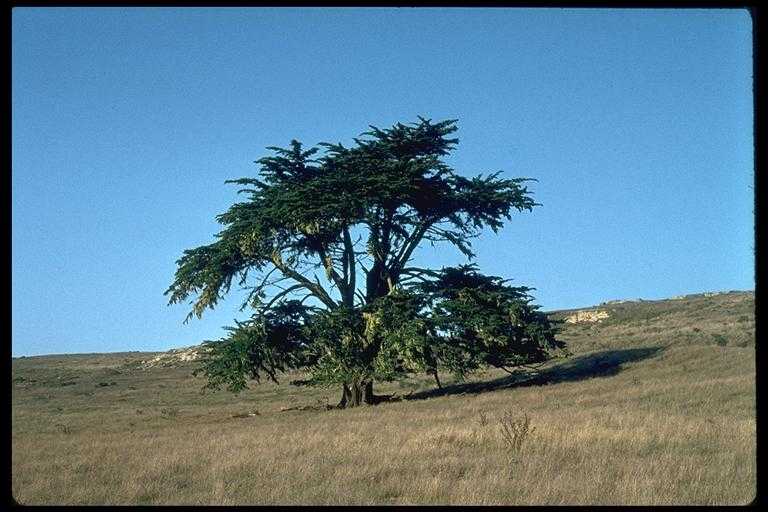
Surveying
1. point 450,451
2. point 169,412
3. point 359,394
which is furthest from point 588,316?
point 450,451

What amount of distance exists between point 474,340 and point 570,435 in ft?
41.9

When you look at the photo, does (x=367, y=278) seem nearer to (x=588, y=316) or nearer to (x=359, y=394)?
(x=359, y=394)

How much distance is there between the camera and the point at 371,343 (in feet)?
82.4

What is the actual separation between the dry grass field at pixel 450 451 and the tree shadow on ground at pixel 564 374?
165cm

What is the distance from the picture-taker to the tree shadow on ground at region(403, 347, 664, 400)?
27.6 m

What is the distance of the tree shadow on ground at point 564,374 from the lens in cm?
2764

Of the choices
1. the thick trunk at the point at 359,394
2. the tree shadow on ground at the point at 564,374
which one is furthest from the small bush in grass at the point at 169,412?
the tree shadow on ground at the point at 564,374

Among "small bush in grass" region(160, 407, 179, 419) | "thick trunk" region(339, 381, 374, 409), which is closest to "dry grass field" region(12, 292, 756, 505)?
"small bush in grass" region(160, 407, 179, 419)

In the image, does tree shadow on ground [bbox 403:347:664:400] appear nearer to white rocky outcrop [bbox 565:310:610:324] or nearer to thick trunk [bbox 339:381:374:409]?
thick trunk [bbox 339:381:374:409]

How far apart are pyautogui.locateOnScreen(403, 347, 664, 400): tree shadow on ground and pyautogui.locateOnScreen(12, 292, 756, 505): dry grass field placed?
5.42 feet

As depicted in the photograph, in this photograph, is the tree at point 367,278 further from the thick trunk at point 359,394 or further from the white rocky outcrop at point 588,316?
the white rocky outcrop at point 588,316

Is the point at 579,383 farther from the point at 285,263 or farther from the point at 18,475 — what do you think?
the point at 18,475

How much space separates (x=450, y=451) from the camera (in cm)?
1178
